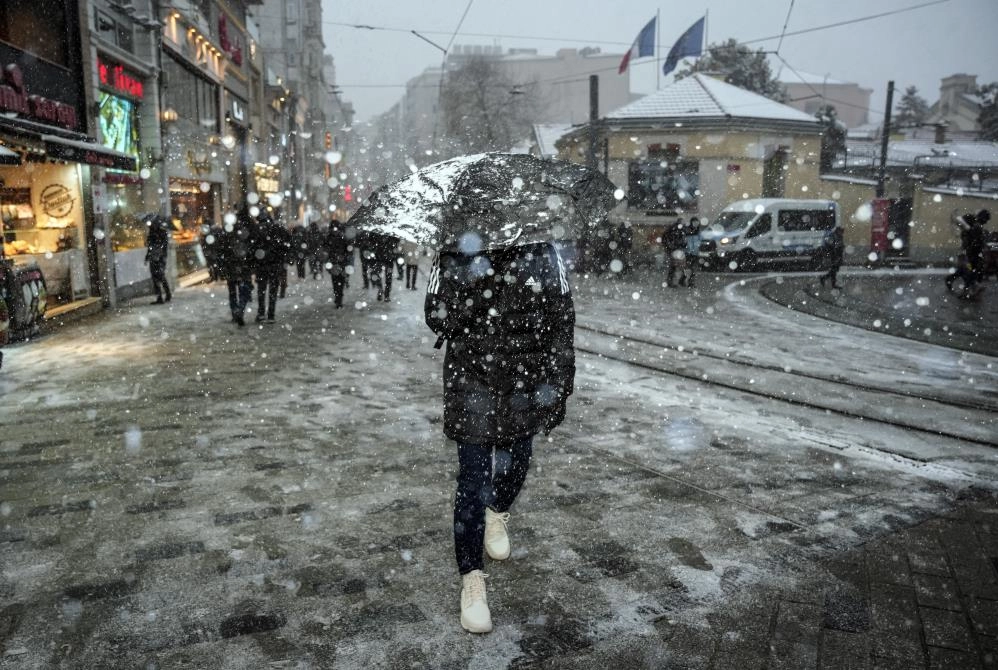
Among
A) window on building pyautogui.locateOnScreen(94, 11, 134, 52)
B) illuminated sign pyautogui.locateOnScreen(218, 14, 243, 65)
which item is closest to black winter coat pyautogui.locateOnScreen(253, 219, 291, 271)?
window on building pyautogui.locateOnScreen(94, 11, 134, 52)

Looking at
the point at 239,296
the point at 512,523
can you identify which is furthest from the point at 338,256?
the point at 512,523

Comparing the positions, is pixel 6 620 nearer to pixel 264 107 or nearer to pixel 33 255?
pixel 33 255

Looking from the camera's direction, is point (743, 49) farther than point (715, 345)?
Yes

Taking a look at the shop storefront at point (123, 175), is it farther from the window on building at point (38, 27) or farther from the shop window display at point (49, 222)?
the window on building at point (38, 27)

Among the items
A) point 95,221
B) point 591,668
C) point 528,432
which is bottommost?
point 591,668

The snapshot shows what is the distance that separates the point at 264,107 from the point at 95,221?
86.7ft

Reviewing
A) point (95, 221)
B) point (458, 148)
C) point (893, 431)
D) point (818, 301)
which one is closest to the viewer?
point (893, 431)

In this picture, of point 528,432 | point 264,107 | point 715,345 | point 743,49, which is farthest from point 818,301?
point 743,49

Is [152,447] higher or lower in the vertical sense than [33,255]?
lower

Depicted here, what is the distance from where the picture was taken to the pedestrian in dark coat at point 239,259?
413 inches

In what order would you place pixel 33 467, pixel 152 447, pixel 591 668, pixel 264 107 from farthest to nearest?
1. pixel 264 107
2. pixel 152 447
3. pixel 33 467
4. pixel 591 668

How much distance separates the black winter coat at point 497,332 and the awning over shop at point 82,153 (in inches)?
420

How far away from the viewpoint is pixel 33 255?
11.7m

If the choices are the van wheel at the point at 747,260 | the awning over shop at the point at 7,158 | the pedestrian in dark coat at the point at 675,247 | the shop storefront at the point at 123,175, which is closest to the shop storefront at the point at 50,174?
the shop storefront at the point at 123,175
